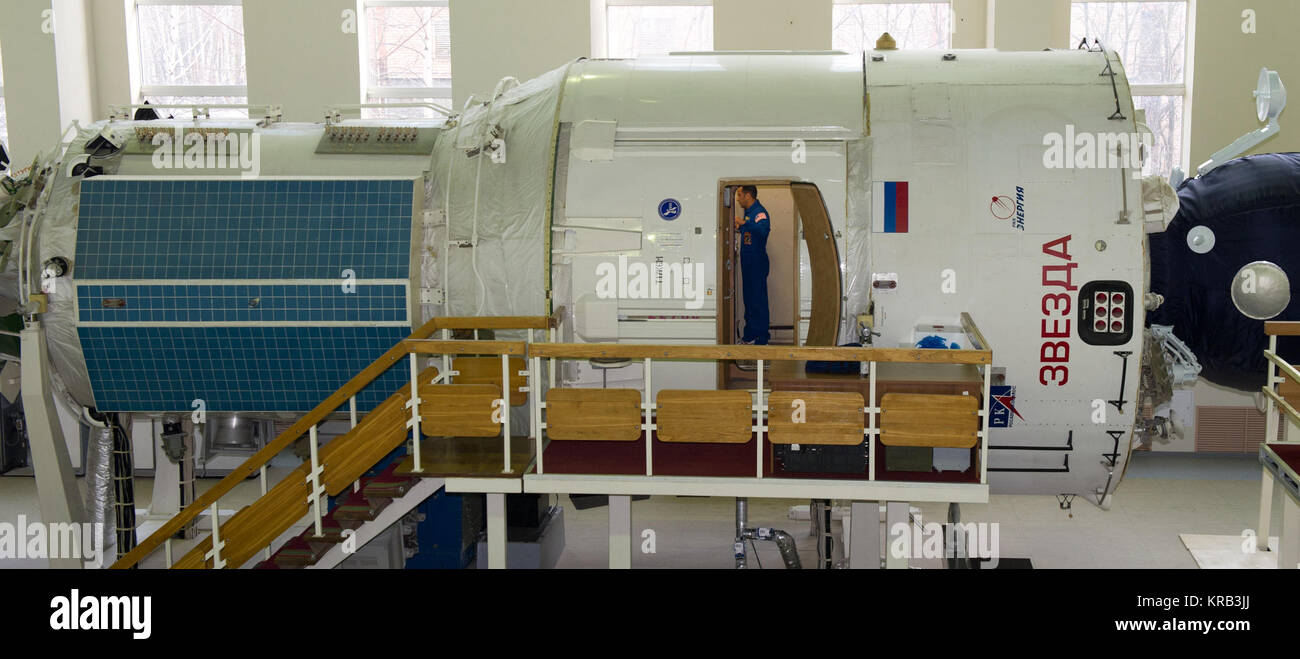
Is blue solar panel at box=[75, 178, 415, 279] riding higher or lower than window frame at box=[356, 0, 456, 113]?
lower

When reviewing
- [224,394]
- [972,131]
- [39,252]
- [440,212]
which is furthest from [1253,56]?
[39,252]

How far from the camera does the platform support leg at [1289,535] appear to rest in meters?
9.37

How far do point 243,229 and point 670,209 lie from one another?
3755 millimetres

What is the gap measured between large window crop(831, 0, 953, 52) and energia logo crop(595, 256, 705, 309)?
326 inches

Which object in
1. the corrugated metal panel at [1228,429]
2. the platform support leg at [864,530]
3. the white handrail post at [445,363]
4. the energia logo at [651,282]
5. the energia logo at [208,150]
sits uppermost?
the energia logo at [208,150]

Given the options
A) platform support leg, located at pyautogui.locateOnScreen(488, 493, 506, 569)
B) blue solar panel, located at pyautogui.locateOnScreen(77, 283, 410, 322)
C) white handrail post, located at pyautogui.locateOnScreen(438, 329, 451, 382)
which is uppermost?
blue solar panel, located at pyautogui.locateOnScreen(77, 283, 410, 322)

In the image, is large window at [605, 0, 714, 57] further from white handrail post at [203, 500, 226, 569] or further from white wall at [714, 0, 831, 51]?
white handrail post at [203, 500, 226, 569]

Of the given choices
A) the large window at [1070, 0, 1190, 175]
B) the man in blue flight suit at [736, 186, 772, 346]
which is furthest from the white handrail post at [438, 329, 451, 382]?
the large window at [1070, 0, 1190, 175]

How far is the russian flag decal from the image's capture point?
8.27m

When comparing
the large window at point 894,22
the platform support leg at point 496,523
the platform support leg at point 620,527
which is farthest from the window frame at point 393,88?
the platform support leg at point 620,527

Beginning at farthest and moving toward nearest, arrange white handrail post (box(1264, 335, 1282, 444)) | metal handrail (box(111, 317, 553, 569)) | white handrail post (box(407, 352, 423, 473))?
white handrail post (box(1264, 335, 1282, 444))
metal handrail (box(111, 317, 553, 569))
white handrail post (box(407, 352, 423, 473))

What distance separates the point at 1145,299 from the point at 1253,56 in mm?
8433

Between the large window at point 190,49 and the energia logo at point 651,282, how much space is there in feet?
33.5

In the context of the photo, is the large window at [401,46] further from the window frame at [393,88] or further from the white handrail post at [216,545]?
the white handrail post at [216,545]
